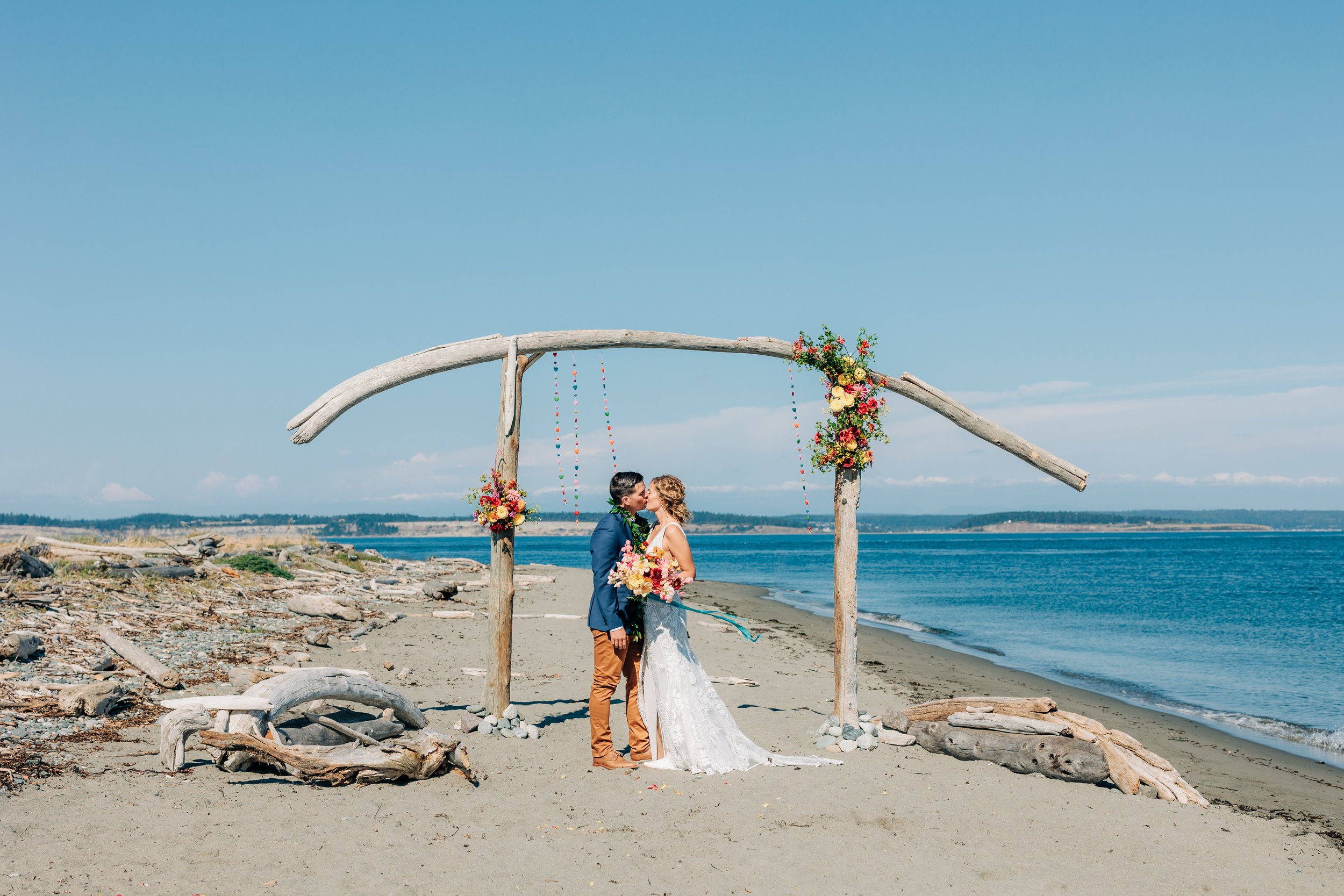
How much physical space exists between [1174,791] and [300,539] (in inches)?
1341

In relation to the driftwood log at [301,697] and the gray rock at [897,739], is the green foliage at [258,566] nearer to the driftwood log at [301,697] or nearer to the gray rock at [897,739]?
the driftwood log at [301,697]

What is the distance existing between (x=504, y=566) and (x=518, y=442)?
1275 mm

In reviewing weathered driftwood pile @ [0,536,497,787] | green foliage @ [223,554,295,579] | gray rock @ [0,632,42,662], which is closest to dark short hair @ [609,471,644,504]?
weathered driftwood pile @ [0,536,497,787]

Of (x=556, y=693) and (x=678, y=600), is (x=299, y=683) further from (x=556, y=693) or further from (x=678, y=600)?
(x=556, y=693)

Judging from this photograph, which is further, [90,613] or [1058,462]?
[90,613]

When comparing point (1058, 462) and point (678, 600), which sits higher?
point (1058, 462)

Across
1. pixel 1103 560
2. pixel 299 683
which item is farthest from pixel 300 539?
pixel 1103 560

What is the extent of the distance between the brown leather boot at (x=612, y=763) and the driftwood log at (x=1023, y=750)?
113 inches

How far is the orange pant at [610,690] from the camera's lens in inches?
286

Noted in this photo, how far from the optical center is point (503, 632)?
8.65 m

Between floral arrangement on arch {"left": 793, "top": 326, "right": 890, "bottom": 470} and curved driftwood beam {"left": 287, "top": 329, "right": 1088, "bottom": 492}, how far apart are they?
0.21 metres

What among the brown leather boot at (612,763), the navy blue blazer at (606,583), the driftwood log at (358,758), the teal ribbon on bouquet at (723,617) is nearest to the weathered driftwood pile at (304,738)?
the driftwood log at (358,758)

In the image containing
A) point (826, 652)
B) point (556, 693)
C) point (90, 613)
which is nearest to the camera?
point (556, 693)

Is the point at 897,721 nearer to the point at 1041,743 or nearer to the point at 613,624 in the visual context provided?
the point at 1041,743
